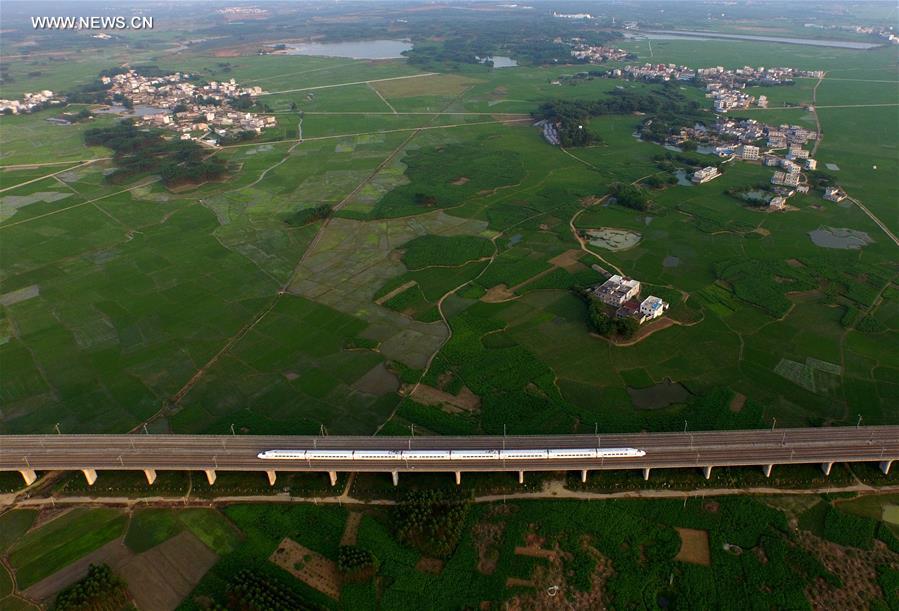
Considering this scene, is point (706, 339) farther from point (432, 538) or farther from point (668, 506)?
point (432, 538)

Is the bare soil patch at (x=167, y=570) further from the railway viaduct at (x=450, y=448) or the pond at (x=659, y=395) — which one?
the pond at (x=659, y=395)

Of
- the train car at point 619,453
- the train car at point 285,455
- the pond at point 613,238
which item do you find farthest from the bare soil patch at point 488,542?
the pond at point 613,238

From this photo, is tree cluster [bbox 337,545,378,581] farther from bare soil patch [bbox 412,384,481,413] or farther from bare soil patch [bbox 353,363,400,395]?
bare soil patch [bbox 353,363,400,395]

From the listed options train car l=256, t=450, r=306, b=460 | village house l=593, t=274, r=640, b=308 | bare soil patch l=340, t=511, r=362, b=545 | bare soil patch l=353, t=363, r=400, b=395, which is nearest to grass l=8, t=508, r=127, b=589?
train car l=256, t=450, r=306, b=460

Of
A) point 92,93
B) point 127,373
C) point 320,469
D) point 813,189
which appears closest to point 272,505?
point 320,469

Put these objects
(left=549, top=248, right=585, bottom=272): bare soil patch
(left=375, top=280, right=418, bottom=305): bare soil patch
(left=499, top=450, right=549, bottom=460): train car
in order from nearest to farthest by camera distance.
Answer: (left=499, top=450, right=549, bottom=460): train car < (left=375, top=280, right=418, bottom=305): bare soil patch < (left=549, top=248, right=585, bottom=272): bare soil patch

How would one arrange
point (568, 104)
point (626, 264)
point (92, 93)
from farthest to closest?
point (92, 93) < point (568, 104) < point (626, 264)
